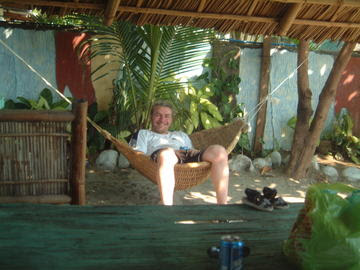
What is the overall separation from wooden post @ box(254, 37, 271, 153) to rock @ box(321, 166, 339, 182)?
0.79 meters

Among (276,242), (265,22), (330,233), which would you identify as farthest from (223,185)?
(330,233)

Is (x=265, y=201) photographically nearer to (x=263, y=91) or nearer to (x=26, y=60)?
(x=26, y=60)

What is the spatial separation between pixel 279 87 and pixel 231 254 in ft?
14.7

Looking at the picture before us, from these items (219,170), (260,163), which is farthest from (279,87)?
(219,170)

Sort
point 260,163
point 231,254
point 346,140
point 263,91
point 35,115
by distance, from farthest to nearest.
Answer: point 346,140
point 263,91
point 260,163
point 35,115
point 231,254

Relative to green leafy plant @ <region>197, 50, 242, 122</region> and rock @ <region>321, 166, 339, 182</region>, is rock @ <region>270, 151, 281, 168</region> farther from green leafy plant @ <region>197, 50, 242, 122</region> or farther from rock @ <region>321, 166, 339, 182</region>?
green leafy plant @ <region>197, 50, 242, 122</region>

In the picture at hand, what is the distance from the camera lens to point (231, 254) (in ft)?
2.59

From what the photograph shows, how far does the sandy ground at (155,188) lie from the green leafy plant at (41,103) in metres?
0.71

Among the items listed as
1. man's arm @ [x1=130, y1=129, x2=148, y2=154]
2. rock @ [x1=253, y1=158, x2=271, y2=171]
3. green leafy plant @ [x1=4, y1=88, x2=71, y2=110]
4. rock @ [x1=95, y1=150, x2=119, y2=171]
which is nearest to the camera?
man's arm @ [x1=130, y1=129, x2=148, y2=154]

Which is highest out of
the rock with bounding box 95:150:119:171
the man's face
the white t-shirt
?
the man's face

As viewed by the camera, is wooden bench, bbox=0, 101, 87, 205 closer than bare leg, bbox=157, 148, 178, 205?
Yes

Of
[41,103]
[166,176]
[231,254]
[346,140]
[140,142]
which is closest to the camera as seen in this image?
[231,254]

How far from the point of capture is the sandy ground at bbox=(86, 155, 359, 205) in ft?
11.4

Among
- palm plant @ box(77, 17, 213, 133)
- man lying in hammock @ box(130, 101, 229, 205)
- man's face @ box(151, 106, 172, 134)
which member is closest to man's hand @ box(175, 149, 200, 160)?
man lying in hammock @ box(130, 101, 229, 205)
